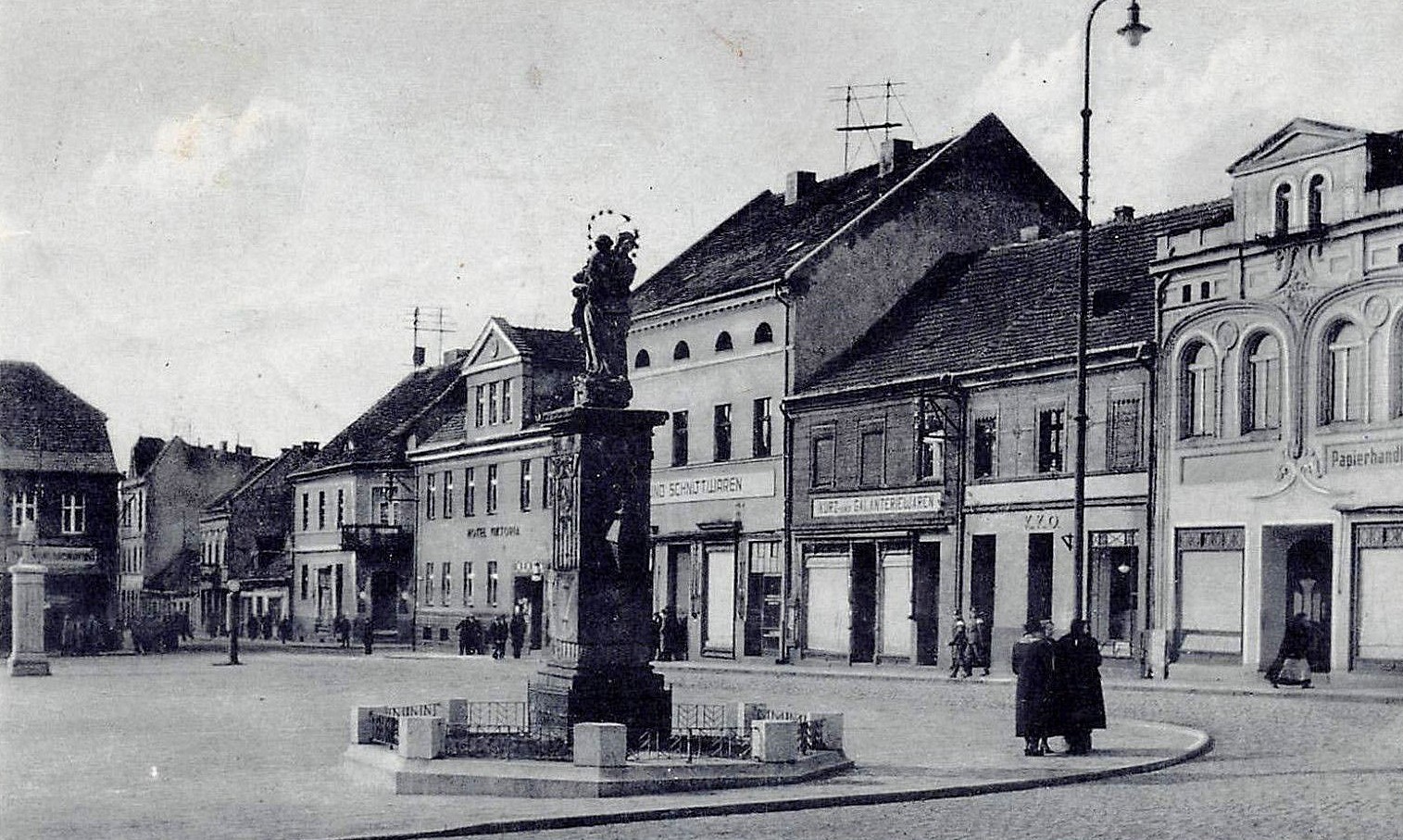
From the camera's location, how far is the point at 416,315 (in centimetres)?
7738

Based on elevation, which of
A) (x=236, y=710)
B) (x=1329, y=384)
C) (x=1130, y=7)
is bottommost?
(x=236, y=710)

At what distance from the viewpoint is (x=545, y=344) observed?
53.9 metres

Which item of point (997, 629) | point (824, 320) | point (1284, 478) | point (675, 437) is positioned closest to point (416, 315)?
point (675, 437)

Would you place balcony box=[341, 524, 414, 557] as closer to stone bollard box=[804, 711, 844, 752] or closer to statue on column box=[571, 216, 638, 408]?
statue on column box=[571, 216, 638, 408]

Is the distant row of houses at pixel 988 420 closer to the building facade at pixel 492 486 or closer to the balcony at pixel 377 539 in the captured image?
the building facade at pixel 492 486

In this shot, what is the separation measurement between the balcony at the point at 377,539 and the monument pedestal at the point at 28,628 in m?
24.5

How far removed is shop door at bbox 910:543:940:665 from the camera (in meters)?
38.0

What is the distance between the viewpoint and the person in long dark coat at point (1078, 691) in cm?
1808

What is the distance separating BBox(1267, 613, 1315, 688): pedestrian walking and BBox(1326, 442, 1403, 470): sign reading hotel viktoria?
8.89 feet

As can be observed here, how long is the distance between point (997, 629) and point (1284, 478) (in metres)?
7.44

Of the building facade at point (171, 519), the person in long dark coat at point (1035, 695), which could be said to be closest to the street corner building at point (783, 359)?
the person in long dark coat at point (1035, 695)

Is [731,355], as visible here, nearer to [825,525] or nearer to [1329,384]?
[825,525]

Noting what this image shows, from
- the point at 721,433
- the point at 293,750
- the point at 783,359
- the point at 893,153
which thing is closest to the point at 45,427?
the point at 721,433

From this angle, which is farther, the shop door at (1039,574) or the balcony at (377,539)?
the balcony at (377,539)
